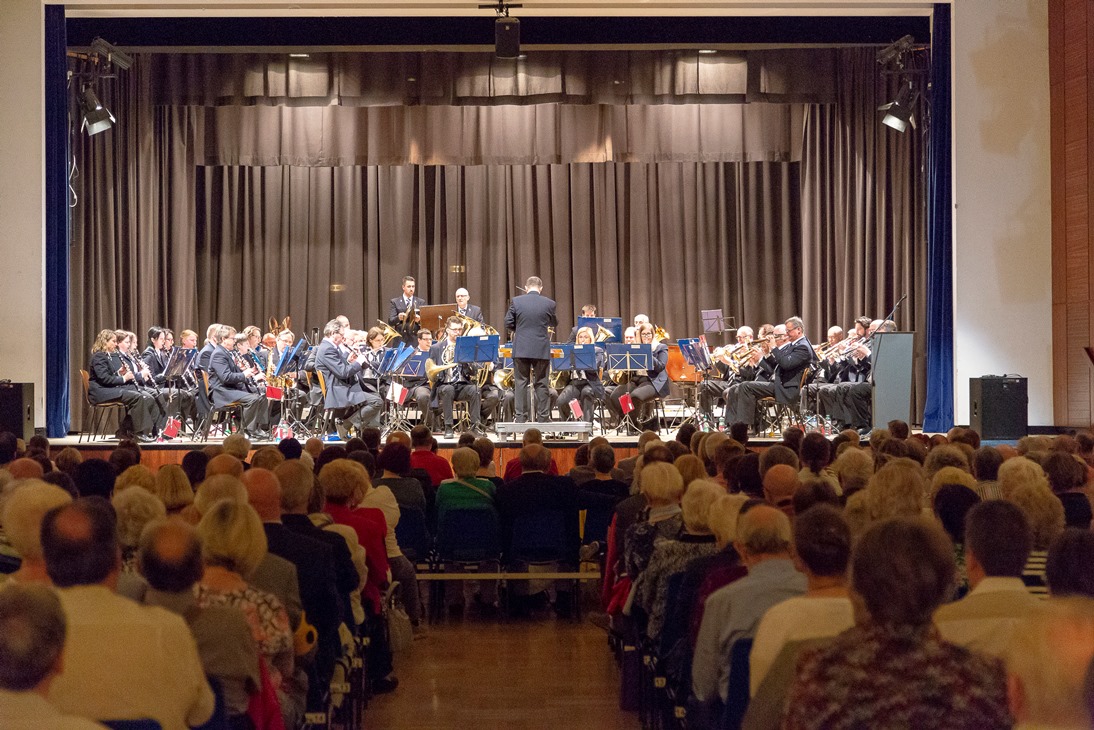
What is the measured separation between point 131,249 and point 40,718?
45.2ft

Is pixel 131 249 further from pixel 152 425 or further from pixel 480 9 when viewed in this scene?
pixel 480 9

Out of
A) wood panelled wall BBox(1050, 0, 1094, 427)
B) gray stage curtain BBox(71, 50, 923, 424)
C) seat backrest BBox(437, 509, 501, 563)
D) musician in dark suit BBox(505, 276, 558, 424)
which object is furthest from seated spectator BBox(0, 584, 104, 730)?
gray stage curtain BBox(71, 50, 923, 424)

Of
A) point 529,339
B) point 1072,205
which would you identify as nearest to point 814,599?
point 529,339

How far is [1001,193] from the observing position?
1173 centimetres

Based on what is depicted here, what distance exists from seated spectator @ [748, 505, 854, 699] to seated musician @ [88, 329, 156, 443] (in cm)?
956

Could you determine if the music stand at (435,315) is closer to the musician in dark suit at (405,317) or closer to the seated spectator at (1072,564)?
the musician in dark suit at (405,317)

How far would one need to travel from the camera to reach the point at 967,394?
1172 cm

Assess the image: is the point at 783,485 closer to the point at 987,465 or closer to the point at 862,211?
the point at 987,465

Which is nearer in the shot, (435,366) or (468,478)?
(468,478)

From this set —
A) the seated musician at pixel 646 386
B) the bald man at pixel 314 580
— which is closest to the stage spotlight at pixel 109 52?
the seated musician at pixel 646 386

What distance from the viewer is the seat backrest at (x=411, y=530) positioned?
6305mm

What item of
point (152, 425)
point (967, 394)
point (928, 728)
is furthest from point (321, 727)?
point (967, 394)

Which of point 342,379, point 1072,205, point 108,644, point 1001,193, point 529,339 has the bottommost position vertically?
point 108,644

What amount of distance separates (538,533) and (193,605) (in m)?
3.71
